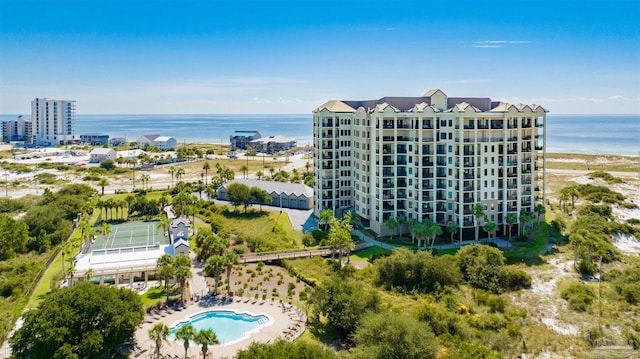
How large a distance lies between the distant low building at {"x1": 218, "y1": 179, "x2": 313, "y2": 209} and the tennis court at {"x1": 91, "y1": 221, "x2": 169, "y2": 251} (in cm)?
2053

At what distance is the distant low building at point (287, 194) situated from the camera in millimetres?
74688

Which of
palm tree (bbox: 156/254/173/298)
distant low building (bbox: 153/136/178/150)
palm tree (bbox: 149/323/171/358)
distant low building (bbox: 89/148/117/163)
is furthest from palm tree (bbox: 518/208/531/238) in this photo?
distant low building (bbox: 153/136/178/150)

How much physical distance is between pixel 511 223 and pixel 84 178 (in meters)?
93.3

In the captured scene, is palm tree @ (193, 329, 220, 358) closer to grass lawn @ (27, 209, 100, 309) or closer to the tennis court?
grass lawn @ (27, 209, 100, 309)

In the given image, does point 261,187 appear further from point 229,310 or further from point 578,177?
point 578,177

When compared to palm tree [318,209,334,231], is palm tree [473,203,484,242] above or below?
above

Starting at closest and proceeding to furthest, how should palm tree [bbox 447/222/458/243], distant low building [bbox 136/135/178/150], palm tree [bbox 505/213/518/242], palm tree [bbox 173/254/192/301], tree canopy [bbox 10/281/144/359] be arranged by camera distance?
tree canopy [bbox 10/281/144/359] → palm tree [bbox 173/254/192/301] → palm tree [bbox 447/222/458/243] → palm tree [bbox 505/213/518/242] → distant low building [bbox 136/135/178/150]

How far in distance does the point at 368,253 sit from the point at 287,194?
2589 cm

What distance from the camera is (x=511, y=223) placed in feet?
187

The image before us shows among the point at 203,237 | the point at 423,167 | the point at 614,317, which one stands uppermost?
the point at 423,167

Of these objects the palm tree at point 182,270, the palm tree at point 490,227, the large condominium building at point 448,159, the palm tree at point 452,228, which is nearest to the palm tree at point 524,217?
the large condominium building at point 448,159

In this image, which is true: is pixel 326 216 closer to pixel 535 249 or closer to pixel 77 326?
pixel 535 249

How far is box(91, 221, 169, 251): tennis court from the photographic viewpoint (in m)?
51.1

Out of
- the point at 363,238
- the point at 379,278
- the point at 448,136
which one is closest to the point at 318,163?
the point at 363,238
